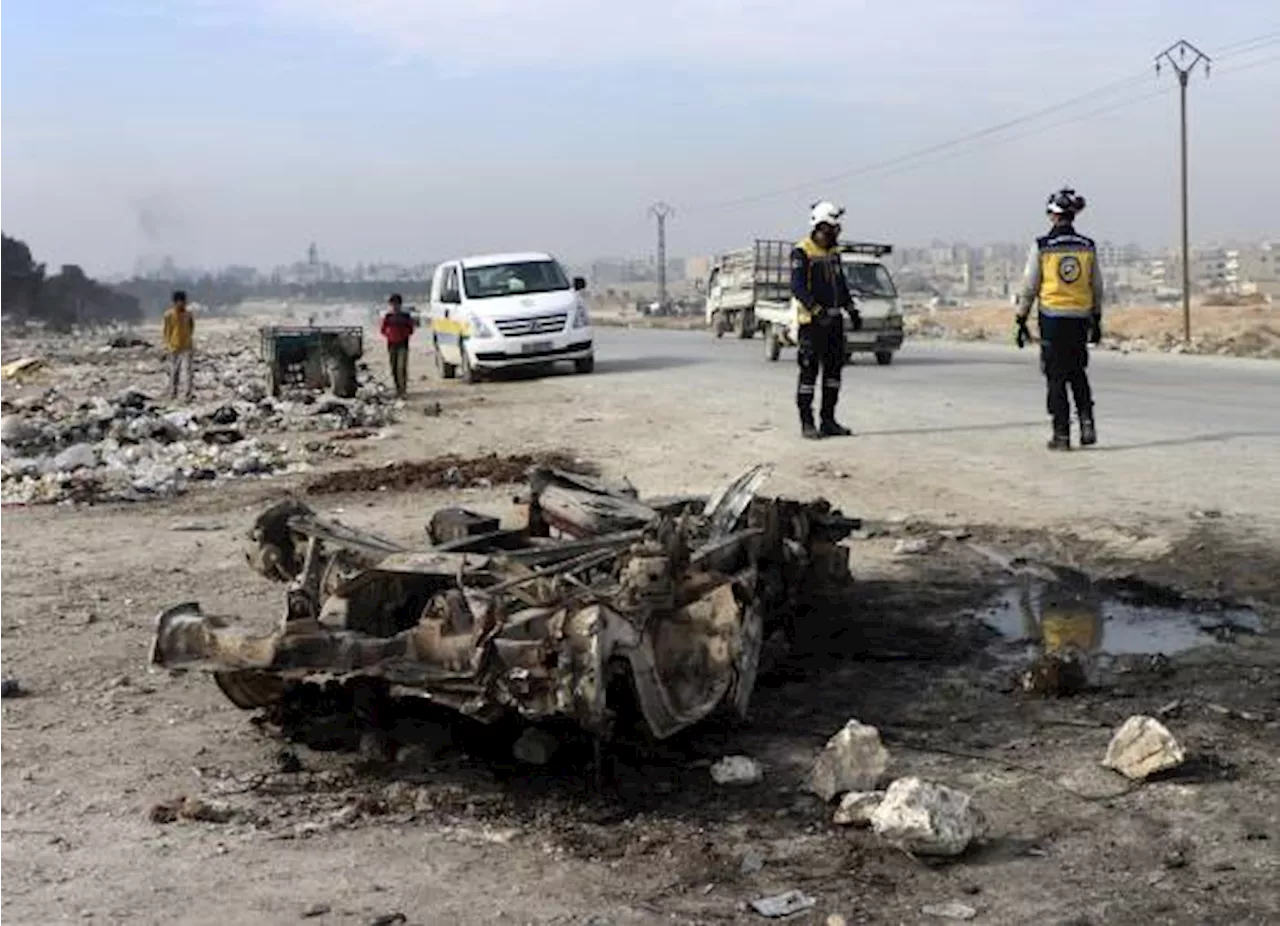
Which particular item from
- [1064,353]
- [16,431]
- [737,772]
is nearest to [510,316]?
[16,431]

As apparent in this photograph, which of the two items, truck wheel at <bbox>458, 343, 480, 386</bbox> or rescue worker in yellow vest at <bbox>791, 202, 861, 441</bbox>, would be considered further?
truck wheel at <bbox>458, 343, 480, 386</bbox>

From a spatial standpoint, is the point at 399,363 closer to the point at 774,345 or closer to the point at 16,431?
the point at 16,431

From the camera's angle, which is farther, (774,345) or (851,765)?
(774,345)

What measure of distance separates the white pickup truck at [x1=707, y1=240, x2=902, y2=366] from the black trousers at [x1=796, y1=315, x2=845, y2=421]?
5181mm

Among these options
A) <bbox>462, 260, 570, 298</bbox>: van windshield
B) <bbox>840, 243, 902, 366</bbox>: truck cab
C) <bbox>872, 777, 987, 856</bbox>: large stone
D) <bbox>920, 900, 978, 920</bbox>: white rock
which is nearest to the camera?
<bbox>920, 900, 978, 920</bbox>: white rock

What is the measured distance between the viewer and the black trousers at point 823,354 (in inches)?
525

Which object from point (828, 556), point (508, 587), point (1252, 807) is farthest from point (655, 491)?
point (1252, 807)

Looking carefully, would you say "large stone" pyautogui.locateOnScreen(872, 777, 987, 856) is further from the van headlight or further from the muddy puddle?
the van headlight

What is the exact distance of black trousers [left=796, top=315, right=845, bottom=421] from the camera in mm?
13344

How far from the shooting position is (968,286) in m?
147

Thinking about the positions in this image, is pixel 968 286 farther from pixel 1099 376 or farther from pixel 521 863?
pixel 521 863

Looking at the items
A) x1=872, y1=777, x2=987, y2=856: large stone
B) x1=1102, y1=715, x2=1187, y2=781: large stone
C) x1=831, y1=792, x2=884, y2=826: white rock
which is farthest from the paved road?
x1=872, y1=777, x2=987, y2=856: large stone

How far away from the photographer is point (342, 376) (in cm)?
2234

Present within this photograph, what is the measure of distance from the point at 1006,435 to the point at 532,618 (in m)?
9.88
